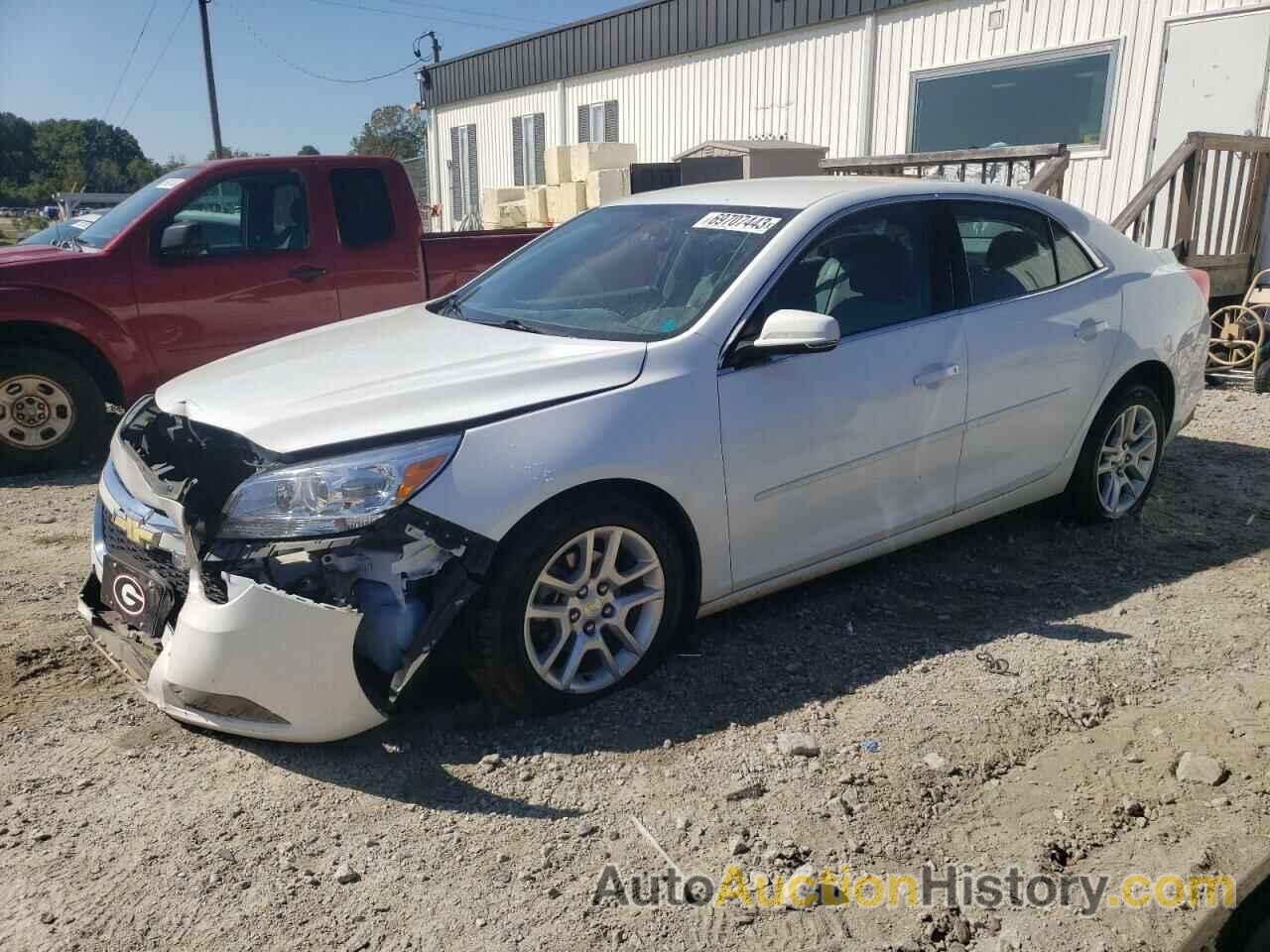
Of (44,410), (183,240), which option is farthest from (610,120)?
(44,410)

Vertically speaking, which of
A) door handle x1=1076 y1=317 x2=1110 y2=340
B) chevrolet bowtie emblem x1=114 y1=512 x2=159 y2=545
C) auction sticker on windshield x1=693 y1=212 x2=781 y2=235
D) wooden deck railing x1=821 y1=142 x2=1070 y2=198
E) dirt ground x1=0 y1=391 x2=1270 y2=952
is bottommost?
dirt ground x1=0 y1=391 x2=1270 y2=952

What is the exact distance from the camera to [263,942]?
7.73 ft

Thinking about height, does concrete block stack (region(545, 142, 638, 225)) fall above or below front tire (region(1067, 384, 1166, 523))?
above

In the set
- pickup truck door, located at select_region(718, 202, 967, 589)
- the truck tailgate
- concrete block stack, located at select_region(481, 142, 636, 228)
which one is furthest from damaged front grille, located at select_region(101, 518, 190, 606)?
concrete block stack, located at select_region(481, 142, 636, 228)

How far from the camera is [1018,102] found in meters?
11.0

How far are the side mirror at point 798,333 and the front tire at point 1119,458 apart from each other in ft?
6.39

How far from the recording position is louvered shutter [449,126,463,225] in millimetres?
23828

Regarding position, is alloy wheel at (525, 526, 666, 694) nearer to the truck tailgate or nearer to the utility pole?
the truck tailgate

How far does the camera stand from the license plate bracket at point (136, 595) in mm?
3025

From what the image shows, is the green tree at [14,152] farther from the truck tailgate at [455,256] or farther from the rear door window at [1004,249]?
the rear door window at [1004,249]

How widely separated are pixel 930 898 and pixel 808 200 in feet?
8.15

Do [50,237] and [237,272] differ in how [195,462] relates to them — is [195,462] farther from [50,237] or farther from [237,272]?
[50,237]

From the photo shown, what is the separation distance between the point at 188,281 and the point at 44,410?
1.14 meters

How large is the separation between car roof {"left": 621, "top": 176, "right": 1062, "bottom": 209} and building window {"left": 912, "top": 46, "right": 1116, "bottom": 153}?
6890 millimetres
